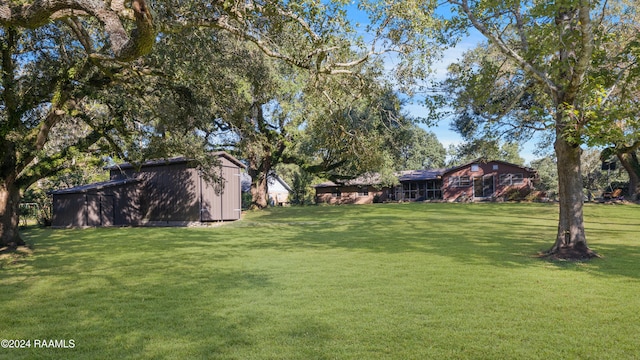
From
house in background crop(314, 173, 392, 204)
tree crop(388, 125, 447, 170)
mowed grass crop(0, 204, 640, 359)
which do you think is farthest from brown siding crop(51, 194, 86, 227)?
tree crop(388, 125, 447, 170)

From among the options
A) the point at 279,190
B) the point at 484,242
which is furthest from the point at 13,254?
the point at 279,190

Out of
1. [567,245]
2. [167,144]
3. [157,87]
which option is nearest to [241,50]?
[157,87]

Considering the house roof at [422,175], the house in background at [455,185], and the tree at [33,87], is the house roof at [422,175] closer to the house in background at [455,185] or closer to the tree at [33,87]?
the house in background at [455,185]

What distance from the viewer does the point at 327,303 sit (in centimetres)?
623

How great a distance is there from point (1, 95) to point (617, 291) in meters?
15.5

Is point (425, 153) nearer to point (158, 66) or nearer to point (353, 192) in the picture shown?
point (353, 192)

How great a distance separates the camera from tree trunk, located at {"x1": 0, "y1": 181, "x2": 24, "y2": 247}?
1299cm

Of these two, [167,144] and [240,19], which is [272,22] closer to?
[240,19]

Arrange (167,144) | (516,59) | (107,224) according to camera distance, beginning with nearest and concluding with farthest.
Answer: (516,59), (167,144), (107,224)

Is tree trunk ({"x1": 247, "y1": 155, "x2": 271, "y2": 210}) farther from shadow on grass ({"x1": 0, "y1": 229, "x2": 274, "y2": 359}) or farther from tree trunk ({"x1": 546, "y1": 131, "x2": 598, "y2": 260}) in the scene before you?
tree trunk ({"x1": 546, "y1": 131, "x2": 598, "y2": 260})

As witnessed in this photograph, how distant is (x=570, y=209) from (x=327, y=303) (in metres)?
7.71

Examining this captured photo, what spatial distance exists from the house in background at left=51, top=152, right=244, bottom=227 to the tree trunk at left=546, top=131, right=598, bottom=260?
55.2 ft

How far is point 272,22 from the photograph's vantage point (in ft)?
27.1

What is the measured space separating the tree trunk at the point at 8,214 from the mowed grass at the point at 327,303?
Result: 6.22 ft
